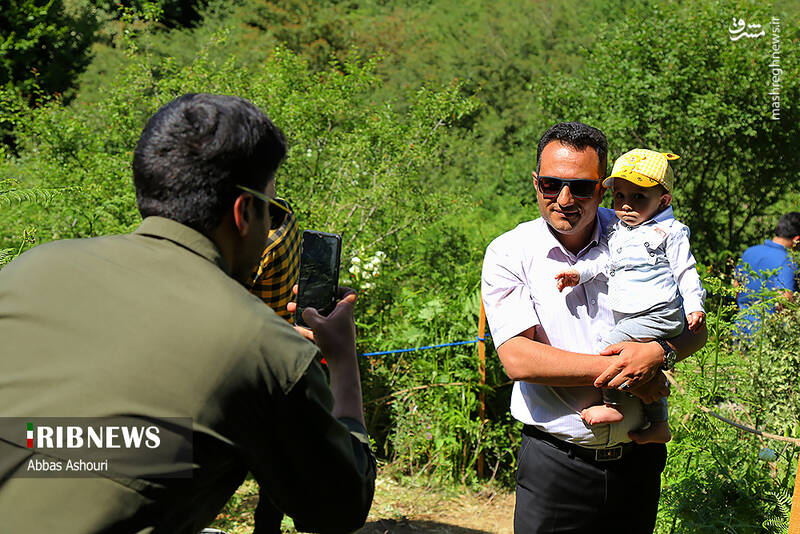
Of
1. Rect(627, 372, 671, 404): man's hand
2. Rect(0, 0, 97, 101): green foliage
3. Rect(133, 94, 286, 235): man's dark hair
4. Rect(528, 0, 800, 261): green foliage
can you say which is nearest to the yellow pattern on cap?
Rect(627, 372, 671, 404): man's hand

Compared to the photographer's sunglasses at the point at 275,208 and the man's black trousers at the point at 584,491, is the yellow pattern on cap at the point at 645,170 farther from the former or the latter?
the photographer's sunglasses at the point at 275,208

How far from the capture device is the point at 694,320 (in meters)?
2.78

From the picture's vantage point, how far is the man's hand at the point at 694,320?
2.77 m

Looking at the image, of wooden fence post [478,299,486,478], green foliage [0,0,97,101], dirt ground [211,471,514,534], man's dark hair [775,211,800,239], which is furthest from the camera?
green foliage [0,0,97,101]

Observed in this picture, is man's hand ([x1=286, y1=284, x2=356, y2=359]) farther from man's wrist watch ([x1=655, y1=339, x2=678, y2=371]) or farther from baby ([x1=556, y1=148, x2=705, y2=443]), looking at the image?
man's wrist watch ([x1=655, y1=339, x2=678, y2=371])

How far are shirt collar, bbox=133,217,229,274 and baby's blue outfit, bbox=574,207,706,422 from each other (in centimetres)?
161

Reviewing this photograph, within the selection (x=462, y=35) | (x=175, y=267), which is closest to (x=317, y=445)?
(x=175, y=267)

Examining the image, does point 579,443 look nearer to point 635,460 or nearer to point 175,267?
point 635,460

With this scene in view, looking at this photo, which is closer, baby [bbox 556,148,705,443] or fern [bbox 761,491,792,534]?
baby [bbox 556,148,705,443]

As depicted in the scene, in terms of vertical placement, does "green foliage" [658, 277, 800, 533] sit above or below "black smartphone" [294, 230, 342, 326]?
below

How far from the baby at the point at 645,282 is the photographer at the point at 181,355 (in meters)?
1.42

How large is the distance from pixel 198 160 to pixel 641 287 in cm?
180

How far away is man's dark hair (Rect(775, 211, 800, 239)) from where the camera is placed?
6.73 m

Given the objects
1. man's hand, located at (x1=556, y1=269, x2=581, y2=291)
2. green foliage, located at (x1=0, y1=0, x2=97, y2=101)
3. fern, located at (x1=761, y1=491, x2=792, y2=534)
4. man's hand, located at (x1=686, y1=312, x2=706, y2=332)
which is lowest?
fern, located at (x1=761, y1=491, x2=792, y2=534)
